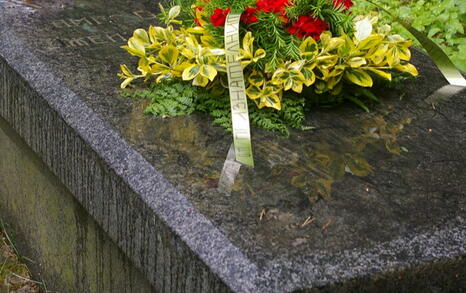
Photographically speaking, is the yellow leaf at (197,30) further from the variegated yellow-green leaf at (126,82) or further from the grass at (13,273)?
the grass at (13,273)

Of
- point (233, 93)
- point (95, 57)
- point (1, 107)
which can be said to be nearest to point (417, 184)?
point (233, 93)

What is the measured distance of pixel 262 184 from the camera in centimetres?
185

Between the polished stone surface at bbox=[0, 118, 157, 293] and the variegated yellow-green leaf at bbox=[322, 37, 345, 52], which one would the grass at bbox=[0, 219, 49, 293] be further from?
the variegated yellow-green leaf at bbox=[322, 37, 345, 52]

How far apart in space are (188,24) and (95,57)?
349 millimetres

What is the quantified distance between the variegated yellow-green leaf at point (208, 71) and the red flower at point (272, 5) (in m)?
0.25

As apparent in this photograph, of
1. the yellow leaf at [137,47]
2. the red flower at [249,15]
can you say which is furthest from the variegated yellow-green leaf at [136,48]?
the red flower at [249,15]

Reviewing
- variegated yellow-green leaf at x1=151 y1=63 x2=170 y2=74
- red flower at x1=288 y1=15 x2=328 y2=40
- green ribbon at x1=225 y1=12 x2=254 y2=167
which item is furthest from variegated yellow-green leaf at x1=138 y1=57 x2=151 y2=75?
red flower at x1=288 y1=15 x2=328 y2=40

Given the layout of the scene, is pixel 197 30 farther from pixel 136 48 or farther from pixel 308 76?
pixel 308 76

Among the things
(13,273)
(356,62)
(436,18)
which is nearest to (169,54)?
(356,62)

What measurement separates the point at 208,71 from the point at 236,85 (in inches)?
3.6

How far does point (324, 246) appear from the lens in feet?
5.24

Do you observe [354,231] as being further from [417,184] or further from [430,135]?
[430,135]

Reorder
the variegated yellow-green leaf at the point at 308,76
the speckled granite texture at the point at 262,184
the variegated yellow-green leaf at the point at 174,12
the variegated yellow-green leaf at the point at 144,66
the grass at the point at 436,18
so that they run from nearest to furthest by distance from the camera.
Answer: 1. the speckled granite texture at the point at 262,184
2. the variegated yellow-green leaf at the point at 308,76
3. the variegated yellow-green leaf at the point at 144,66
4. the variegated yellow-green leaf at the point at 174,12
5. the grass at the point at 436,18

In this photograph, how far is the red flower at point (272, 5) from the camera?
7.36ft
